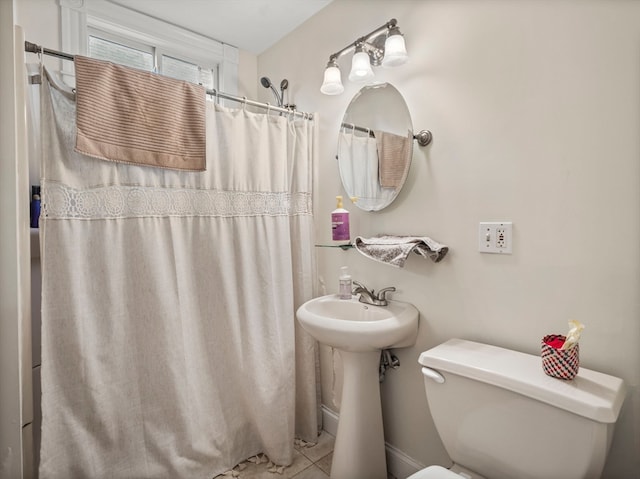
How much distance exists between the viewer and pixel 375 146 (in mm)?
1602

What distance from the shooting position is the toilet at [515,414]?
0.84m

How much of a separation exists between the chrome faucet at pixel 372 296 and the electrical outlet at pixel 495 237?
1.48 feet

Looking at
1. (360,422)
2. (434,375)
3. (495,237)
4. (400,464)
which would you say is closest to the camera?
(434,375)

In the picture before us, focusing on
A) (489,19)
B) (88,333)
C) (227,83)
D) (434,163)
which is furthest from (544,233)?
(227,83)

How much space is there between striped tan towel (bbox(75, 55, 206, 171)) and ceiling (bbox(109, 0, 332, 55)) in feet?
2.24

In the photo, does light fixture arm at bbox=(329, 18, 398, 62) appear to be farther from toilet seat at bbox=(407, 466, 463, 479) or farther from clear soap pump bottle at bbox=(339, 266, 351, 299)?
toilet seat at bbox=(407, 466, 463, 479)

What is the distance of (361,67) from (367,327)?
3.74 ft

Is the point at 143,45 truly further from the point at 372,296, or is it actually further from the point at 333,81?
the point at 372,296

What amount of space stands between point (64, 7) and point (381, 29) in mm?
1544

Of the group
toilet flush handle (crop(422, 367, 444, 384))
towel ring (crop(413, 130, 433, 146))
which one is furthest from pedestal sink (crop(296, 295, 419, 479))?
towel ring (crop(413, 130, 433, 146))

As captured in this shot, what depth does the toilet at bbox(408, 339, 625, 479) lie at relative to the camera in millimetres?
838

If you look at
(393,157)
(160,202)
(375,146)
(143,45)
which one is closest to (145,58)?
(143,45)

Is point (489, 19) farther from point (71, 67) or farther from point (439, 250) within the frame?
point (71, 67)

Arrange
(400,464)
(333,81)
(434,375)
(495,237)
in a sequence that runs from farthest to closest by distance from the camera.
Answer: (333,81)
(400,464)
(495,237)
(434,375)
